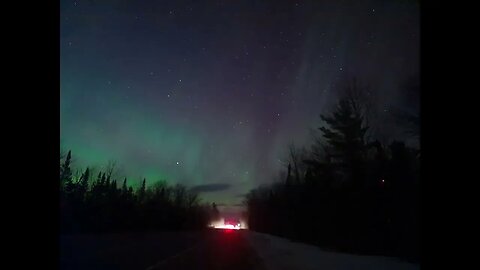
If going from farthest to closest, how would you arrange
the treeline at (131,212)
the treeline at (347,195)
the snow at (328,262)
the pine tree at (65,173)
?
the treeline at (131,212), the treeline at (347,195), the snow at (328,262), the pine tree at (65,173)

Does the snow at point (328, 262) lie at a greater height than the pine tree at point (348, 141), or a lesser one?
lesser

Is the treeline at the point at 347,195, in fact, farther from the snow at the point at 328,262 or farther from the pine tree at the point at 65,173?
the pine tree at the point at 65,173

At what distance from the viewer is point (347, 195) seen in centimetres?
2181

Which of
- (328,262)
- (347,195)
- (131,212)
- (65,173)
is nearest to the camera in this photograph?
(328,262)

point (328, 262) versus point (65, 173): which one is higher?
point (65, 173)

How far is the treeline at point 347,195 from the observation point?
53.1ft

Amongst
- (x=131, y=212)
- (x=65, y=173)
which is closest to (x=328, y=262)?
(x=65, y=173)

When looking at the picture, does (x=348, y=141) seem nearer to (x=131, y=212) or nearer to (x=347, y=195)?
(x=347, y=195)

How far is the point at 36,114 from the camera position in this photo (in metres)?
4.03

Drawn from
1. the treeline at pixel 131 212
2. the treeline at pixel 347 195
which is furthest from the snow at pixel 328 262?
the treeline at pixel 131 212

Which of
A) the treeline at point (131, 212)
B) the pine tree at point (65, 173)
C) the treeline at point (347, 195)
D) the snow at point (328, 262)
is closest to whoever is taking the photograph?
the pine tree at point (65, 173)

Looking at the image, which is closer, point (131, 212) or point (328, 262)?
point (328, 262)

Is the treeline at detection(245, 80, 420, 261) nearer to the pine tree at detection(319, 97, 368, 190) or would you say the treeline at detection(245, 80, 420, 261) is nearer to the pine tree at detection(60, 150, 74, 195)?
the pine tree at detection(319, 97, 368, 190)

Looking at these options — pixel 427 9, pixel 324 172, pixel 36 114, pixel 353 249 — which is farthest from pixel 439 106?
pixel 324 172
